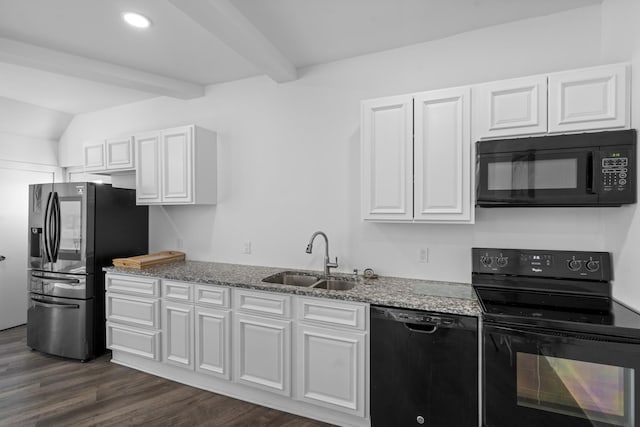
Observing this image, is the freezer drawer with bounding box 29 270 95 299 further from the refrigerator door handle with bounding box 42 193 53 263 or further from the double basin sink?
the double basin sink

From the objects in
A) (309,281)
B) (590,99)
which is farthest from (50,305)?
(590,99)

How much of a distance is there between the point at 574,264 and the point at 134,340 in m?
3.46

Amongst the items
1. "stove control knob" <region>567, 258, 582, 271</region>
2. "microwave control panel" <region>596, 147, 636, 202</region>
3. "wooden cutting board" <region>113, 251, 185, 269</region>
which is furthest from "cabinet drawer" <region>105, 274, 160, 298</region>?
"microwave control panel" <region>596, 147, 636, 202</region>

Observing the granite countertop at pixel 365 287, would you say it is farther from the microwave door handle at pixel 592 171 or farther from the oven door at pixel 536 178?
the microwave door handle at pixel 592 171

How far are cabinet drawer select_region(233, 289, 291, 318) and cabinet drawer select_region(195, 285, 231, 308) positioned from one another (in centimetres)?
8

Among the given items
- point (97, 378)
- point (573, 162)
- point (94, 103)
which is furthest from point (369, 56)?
point (97, 378)

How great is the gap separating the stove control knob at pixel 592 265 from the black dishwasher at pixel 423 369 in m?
0.87

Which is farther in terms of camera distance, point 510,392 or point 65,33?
point 65,33

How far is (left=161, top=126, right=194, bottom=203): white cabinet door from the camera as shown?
9.70 ft

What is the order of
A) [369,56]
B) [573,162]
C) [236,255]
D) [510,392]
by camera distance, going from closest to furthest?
[510,392]
[573,162]
[369,56]
[236,255]

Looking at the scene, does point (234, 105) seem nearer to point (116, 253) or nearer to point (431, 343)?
point (116, 253)

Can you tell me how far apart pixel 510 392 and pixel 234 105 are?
10.2 ft

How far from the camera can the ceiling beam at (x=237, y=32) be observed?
1.79 m

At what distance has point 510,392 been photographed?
1.57 m
